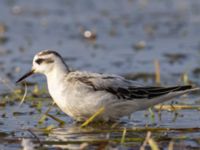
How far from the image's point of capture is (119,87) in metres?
11.3

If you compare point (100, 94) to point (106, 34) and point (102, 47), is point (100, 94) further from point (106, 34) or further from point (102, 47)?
point (106, 34)

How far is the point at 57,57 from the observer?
11625mm

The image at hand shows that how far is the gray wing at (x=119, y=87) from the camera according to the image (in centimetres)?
1123

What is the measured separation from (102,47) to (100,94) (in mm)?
8165

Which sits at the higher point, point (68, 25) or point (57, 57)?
point (68, 25)

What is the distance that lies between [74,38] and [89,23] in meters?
1.61

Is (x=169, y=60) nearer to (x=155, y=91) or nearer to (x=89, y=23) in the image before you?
(x=89, y=23)

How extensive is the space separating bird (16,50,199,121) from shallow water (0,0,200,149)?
0.28 meters

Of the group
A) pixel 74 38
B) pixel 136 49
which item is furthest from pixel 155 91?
pixel 74 38

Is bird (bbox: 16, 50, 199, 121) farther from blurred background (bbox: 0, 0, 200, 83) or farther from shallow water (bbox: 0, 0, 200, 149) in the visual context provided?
blurred background (bbox: 0, 0, 200, 83)

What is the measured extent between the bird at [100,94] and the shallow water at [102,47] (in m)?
0.28

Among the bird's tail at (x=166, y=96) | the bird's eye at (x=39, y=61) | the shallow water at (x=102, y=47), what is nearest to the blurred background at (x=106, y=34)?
the shallow water at (x=102, y=47)

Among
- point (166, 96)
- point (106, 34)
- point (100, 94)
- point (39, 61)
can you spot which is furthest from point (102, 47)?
point (100, 94)

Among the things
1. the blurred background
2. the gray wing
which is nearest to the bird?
the gray wing
